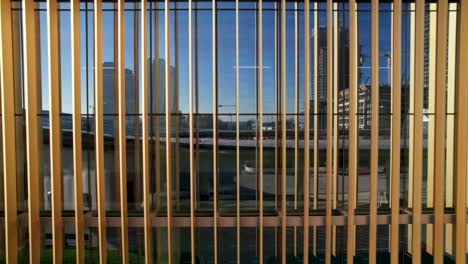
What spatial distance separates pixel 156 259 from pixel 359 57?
7.07 meters

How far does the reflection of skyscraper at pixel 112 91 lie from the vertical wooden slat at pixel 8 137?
2024 mm

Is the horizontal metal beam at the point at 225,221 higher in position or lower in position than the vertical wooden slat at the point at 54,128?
lower

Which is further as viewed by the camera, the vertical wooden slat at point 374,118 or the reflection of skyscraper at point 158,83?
the reflection of skyscraper at point 158,83

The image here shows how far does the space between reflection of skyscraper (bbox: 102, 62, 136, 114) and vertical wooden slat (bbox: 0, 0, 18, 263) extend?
202 centimetres

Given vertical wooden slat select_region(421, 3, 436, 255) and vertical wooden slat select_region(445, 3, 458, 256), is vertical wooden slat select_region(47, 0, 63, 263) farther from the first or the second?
vertical wooden slat select_region(445, 3, 458, 256)

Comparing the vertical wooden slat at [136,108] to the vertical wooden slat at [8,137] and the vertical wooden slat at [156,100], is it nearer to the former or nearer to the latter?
the vertical wooden slat at [156,100]

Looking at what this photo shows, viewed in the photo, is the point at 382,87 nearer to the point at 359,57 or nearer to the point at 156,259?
the point at 359,57

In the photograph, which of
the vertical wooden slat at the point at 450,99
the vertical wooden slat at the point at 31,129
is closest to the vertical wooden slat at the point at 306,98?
the vertical wooden slat at the point at 450,99

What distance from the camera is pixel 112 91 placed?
27.2 ft

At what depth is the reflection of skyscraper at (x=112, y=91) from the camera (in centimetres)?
827

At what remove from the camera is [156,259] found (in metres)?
8.60

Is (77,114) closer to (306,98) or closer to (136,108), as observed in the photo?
(136,108)

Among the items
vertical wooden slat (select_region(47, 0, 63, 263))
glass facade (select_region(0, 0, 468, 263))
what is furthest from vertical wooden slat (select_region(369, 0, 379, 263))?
vertical wooden slat (select_region(47, 0, 63, 263))

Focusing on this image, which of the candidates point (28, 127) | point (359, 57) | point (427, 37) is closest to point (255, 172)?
point (359, 57)
